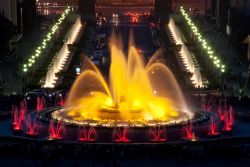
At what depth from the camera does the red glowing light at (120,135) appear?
4703 centimetres

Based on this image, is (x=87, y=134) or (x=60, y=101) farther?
(x=60, y=101)

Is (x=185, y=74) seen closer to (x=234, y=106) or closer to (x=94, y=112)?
(x=234, y=106)

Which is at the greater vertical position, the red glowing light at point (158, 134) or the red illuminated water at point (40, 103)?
the red illuminated water at point (40, 103)

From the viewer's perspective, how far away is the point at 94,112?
167 feet

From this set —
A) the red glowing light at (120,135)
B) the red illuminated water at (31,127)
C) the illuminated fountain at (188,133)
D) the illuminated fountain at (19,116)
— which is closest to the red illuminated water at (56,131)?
the red illuminated water at (31,127)

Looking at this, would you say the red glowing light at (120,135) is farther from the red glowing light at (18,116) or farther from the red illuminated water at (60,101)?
the red illuminated water at (60,101)

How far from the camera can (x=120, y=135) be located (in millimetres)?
47406

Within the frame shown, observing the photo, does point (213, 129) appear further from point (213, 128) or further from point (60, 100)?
point (60, 100)

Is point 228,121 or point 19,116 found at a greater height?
point 19,116

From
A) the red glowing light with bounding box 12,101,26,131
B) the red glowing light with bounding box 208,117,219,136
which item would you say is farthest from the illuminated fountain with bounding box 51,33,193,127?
the red glowing light with bounding box 12,101,26,131

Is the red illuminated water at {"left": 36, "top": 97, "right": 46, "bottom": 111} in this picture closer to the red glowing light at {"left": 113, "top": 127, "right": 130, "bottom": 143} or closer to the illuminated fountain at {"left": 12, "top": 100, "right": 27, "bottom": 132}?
the illuminated fountain at {"left": 12, "top": 100, "right": 27, "bottom": 132}

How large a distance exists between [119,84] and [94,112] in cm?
248

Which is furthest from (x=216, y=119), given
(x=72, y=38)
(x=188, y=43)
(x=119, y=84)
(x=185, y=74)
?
(x=72, y=38)

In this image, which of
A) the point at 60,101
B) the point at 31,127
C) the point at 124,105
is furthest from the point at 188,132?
the point at 60,101
